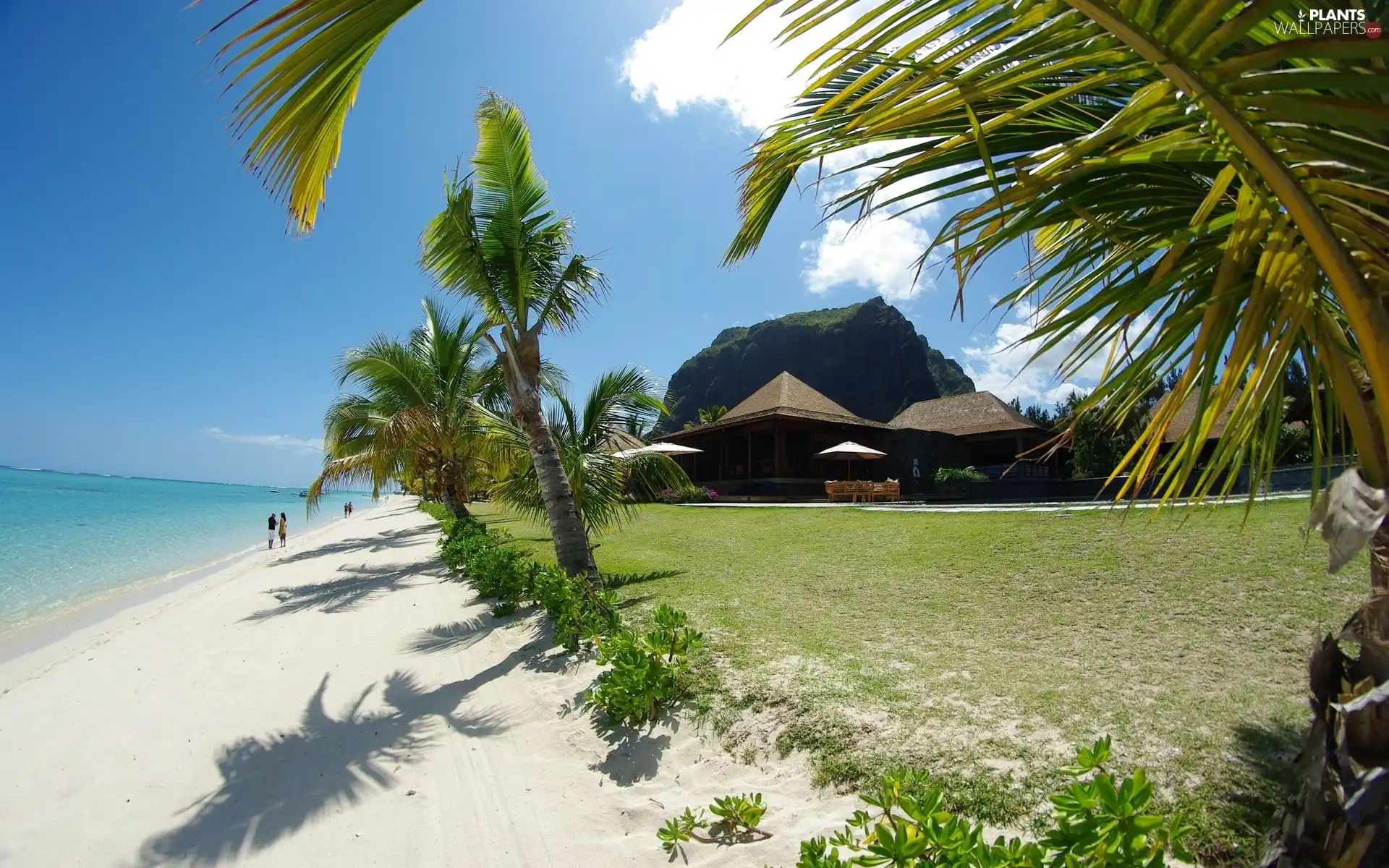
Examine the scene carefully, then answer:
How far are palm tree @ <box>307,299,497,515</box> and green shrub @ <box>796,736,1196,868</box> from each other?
1211 centimetres

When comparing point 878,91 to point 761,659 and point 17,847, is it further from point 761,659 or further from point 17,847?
Result: point 17,847

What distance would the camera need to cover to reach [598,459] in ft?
27.3

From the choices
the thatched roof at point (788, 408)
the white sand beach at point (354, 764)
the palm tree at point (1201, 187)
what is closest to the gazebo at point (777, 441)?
the thatched roof at point (788, 408)

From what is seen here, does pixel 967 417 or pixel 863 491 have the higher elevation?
pixel 967 417

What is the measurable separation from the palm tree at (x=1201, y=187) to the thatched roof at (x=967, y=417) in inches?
887

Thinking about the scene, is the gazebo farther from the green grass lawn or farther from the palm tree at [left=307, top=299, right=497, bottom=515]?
the green grass lawn

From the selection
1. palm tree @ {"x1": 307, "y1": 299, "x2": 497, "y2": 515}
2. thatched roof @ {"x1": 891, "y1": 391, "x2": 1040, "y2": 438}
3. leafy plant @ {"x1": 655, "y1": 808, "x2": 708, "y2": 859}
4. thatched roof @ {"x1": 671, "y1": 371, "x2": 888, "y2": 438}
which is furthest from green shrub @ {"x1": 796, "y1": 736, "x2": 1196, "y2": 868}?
thatched roof @ {"x1": 891, "y1": 391, "x2": 1040, "y2": 438}

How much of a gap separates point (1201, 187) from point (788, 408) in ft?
66.6

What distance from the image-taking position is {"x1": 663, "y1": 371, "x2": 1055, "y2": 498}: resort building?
21.6 m

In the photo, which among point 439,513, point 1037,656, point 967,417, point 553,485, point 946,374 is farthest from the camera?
point 946,374

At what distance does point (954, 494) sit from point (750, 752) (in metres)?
16.0

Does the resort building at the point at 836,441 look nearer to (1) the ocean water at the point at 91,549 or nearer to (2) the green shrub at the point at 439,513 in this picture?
(2) the green shrub at the point at 439,513

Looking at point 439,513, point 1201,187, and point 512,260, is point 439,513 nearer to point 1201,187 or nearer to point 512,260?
point 512,260

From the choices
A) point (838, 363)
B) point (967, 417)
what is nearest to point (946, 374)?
point (838, 363)
